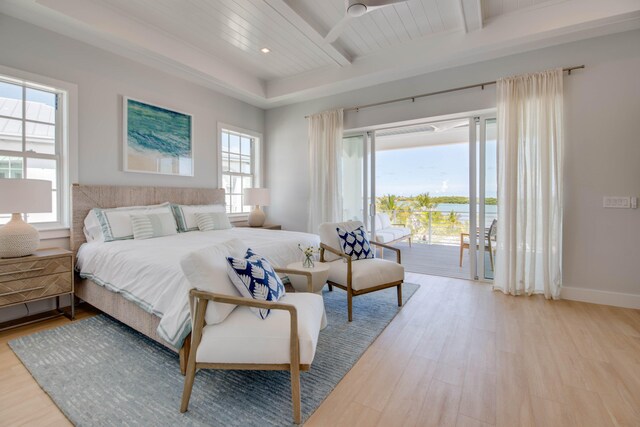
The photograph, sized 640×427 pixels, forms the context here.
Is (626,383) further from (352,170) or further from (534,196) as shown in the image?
(352,170)

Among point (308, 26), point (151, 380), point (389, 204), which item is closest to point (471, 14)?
point (308, 26)

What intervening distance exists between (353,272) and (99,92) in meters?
3.47

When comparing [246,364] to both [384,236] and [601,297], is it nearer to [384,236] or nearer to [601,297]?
[601,297]

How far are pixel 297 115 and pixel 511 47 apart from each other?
10.6ft

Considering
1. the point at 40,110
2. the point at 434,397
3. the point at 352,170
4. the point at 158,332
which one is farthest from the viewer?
the point at 352,170

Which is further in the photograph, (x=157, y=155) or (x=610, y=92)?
(x=157, y=155)

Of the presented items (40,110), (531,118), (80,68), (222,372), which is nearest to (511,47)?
(531,118)

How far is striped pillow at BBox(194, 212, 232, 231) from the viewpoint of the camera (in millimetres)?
3949

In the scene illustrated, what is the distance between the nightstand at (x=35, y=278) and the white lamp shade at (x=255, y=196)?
8.25 ft

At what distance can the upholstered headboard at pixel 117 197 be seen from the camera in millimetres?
3178

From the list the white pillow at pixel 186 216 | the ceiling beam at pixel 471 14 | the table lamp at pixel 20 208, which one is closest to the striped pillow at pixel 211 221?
the white pillow at pixel 186 216

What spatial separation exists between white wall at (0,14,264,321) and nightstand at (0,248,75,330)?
490mm

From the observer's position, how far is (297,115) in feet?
17.5

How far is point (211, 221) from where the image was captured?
4.02 m
